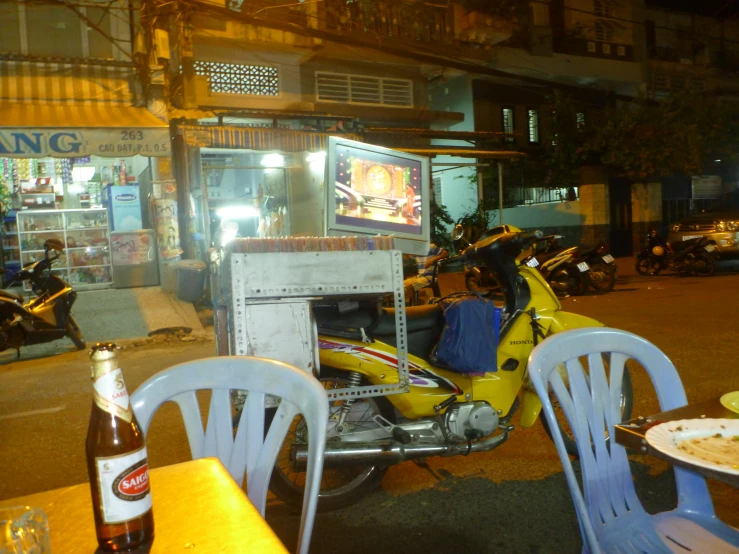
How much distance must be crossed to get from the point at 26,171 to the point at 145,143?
366 centimetres

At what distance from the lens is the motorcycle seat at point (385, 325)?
11.4 ft

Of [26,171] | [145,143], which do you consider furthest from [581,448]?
[26,171]

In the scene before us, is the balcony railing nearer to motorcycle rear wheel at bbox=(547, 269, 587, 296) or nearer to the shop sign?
the shop sign

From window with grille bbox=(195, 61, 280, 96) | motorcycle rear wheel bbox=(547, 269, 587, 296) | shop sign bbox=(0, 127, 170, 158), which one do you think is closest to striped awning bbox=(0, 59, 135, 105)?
shop sign bbox=(0, 127, 170, 158)

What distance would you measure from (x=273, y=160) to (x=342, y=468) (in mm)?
9478

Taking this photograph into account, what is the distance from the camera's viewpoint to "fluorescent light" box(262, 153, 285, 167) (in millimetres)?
12008

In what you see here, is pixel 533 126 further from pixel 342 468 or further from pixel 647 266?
pixel 342 468

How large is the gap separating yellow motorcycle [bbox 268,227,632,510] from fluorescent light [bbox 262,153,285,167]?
29.1 ft

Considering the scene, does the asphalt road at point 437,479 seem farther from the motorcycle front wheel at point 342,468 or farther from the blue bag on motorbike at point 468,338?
the blue bag on motorbike at point 468,338

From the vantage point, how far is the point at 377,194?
385cm

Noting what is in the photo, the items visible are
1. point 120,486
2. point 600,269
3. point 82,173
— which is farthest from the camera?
point 82,173

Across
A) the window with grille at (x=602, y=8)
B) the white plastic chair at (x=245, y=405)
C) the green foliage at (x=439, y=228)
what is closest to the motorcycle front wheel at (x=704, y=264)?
the green foliage at (x=439, y=228)

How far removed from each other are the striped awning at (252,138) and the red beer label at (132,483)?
936 centimetres

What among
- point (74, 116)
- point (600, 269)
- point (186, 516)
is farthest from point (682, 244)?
point (186, 516)
